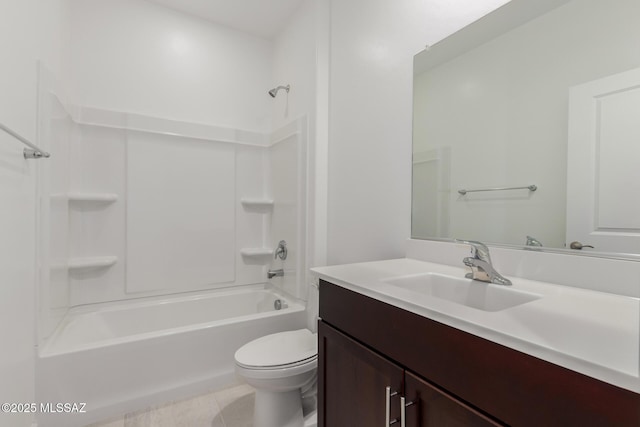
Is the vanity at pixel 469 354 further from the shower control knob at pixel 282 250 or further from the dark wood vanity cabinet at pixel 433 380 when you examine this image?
the shower control knob at pixel 282 250

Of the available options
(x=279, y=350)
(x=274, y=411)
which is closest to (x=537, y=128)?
(x=279, y=350)

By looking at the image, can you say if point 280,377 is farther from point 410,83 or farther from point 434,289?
point 410,83

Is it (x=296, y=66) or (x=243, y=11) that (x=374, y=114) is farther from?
(x=243, y=11)

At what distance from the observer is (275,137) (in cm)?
259

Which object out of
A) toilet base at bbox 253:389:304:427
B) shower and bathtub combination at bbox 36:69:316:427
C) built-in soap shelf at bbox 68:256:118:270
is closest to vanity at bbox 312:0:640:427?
toilet base at bbox 253:389:304:427

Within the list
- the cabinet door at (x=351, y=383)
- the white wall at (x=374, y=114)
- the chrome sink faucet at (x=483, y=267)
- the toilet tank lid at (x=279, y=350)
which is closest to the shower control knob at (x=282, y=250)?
the white wall at (x=374, y=114)

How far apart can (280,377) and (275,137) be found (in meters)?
1.93

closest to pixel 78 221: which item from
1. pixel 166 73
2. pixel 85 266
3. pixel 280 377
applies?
pixel 85 266

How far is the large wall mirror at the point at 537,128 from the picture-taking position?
813 mm

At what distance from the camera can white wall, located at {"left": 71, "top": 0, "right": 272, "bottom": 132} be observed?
2.06 m

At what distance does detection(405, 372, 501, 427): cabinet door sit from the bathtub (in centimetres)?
138

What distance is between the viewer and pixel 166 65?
2.30 m

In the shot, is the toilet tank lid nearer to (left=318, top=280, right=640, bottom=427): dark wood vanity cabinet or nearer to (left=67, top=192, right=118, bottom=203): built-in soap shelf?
(left=318, top=280, right=640, bottom=427): dark wood vanity cabinet

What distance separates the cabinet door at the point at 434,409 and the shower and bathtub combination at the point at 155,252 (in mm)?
1378
